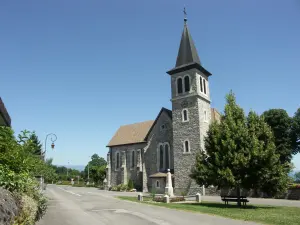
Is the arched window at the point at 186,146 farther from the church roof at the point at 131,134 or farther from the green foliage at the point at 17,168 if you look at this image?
the green foliage at the point at 17,168

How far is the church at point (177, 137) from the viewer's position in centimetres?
3228

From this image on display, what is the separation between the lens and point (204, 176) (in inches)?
776

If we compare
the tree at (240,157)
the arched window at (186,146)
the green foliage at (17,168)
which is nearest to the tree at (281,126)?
the arched window at (186,146)

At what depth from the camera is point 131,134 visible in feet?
146

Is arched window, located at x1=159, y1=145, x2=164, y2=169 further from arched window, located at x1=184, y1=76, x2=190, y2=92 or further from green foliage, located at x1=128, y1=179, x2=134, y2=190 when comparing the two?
arched window, located at x1=184, y1=76, x2=190, y2=92

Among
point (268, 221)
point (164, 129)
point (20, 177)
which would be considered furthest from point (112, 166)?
point (20, 177)

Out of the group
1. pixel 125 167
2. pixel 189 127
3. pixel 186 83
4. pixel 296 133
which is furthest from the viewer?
pixel 125 167

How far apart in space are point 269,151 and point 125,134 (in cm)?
3083

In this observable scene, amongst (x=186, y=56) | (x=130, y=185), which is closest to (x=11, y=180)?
(x=186, y=56)

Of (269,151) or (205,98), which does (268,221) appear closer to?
(269,151)

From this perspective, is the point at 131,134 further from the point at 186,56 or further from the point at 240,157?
the point at 240,157

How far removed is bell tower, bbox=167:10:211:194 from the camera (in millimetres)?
31891

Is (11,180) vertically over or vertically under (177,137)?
under

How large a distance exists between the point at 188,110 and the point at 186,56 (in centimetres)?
807
